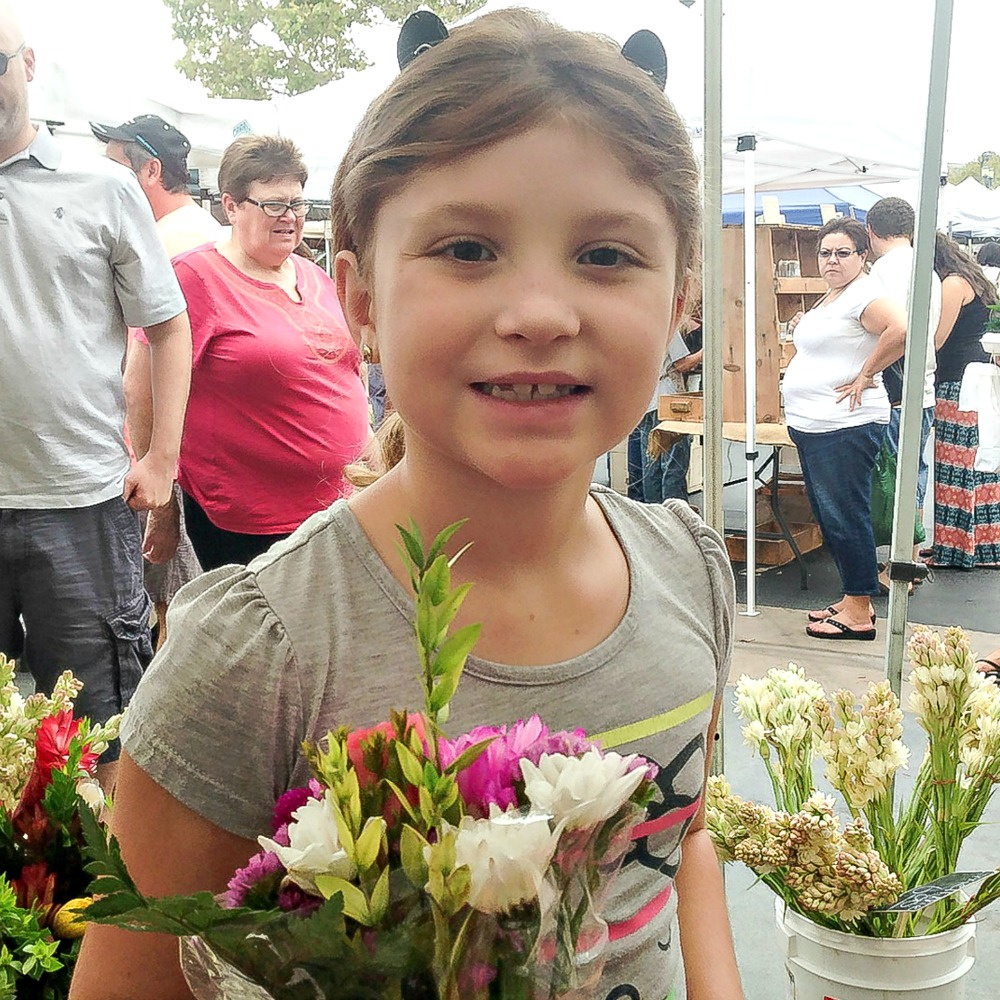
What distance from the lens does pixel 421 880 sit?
47cm

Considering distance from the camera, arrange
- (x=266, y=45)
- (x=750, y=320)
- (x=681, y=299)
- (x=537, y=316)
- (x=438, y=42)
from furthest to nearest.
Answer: (x=266, y=45) → (x=750, y=320) → (x=681, y=299) → (x=438, y=42) → (x=537, y=316)

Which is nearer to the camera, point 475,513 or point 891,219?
point 475,513

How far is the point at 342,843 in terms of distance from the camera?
47 cm

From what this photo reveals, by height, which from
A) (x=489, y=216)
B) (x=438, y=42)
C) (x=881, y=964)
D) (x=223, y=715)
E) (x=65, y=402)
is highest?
(x=438, y=42)

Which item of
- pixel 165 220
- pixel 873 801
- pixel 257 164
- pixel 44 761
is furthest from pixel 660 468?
pixel 44 761

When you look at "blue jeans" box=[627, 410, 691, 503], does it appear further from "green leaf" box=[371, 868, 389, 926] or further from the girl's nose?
"green leaf" box=[371, 868, 389, 926]

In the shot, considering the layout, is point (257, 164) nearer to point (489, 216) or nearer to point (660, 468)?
point (489, 216)

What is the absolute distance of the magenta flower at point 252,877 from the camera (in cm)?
51

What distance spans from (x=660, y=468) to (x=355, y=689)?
540 centimetres

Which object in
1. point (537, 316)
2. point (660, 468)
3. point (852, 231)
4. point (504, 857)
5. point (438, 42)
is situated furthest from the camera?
point (660, 468)

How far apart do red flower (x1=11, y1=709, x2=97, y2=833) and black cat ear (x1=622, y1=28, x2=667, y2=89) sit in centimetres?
82

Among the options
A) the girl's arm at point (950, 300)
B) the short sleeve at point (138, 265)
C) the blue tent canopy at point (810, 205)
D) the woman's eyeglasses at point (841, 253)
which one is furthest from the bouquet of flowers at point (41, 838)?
the blue tent canopy at point (810, 205)

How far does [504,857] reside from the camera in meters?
0.44

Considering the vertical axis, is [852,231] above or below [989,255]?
above
